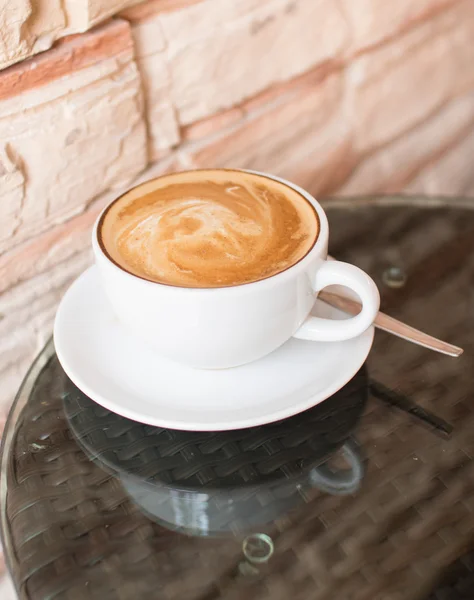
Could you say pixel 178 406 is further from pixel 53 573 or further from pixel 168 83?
pixel 168 83

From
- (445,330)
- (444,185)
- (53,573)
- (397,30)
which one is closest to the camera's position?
(53,573)

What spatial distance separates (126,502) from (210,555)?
0.07 m

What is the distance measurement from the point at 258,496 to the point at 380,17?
0.61 metres

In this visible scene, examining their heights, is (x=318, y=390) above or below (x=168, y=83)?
below

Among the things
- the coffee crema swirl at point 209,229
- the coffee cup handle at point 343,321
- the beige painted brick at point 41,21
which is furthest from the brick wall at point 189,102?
the coffee cup handle at point 343,321

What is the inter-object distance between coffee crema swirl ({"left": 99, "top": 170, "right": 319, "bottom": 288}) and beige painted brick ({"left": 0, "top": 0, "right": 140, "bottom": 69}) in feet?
0.44

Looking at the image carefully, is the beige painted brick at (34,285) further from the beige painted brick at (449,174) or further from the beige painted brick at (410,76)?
the beige painted brick at (449,174)

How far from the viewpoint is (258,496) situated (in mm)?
464

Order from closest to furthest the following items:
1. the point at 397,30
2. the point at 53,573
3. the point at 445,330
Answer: the point at 53,573
the point at 445,330
the point at 397,30

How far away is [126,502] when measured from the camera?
0.47m

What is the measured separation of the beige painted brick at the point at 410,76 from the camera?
874 millimetres

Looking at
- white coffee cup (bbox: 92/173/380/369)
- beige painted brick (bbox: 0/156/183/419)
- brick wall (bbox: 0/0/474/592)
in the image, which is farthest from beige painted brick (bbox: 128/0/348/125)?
white coffee cup (bbox: 92/173/380/369)

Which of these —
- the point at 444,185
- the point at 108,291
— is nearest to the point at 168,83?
the point at 108,291

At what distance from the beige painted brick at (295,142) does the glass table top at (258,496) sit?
282mm
